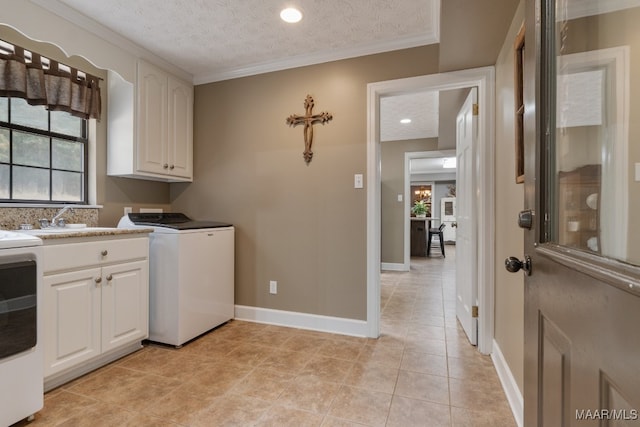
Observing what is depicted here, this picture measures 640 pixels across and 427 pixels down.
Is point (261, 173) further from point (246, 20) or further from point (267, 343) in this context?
point (267, 343)

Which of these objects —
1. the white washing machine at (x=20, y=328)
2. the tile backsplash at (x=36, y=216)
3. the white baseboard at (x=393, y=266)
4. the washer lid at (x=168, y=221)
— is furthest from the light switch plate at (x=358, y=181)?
the white baseboard at (x=393, y=266)

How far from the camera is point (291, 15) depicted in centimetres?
215

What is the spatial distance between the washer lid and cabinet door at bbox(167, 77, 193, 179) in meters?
0.40

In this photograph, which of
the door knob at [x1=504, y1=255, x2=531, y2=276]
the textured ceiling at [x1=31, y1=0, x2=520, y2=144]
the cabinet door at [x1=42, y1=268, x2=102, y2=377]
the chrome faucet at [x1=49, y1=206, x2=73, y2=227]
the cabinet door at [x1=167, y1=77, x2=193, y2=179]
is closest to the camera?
the door knob at [x1=504, y1=255, x2=531, y2=276]

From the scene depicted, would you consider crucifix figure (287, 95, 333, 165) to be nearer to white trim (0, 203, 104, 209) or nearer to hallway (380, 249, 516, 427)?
hallway (380, 249, 516, 427)

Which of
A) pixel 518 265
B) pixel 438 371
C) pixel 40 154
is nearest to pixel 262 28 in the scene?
pixel 40 154

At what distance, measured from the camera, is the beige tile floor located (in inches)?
61.9

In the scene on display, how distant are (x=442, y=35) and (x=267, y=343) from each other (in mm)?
2443

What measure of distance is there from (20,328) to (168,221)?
1.43m

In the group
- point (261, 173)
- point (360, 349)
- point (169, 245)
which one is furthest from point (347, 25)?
point (360, 349)

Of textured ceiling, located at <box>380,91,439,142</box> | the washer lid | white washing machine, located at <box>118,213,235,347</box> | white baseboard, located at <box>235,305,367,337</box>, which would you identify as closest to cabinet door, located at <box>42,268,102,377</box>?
white washing machine, located at <box>118,213,235,347</box>

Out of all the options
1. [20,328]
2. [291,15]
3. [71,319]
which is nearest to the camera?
[20,328]

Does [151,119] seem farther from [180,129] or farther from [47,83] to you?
[47,83]

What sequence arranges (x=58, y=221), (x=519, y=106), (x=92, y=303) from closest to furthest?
(x=519, y=106) < (x=92, y=303) < (x=58, y=221)
